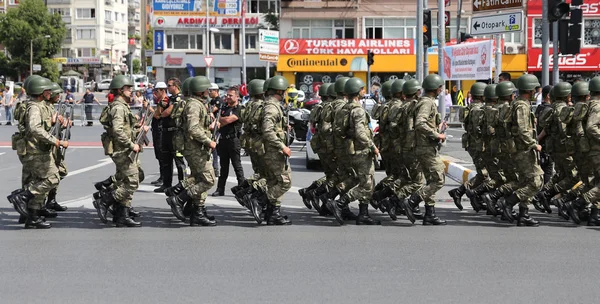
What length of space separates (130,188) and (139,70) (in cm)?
9885

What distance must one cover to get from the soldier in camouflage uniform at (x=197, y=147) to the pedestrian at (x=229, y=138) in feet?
8.45

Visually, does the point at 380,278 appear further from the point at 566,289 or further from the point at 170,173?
the point at 170,173

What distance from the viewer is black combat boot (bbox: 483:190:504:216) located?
10.6m

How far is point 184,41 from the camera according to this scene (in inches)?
2427

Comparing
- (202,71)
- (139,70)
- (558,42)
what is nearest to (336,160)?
(558,42)

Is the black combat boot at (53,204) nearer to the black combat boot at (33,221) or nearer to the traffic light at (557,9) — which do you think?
the black combat boot at (33,221)

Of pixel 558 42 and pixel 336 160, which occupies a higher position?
pixel 558 42

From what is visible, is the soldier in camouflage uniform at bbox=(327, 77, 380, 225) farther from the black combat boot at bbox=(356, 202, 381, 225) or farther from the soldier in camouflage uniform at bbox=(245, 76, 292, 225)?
the soldier in camouflage uniform at bbox=(245, 76, 292, 225)

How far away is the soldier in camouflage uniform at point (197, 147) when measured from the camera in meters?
9.83

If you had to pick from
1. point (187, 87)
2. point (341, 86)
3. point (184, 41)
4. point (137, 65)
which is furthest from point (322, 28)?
point (137, 65)

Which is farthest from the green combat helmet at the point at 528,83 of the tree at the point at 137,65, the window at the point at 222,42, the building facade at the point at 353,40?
the tree at the point at 137,65

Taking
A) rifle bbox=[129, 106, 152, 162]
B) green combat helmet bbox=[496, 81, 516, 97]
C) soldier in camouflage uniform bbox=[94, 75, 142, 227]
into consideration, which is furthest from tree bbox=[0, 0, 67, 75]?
green combat helmet bbox=[496, 81, 516, 97]

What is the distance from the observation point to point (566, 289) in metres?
6.77

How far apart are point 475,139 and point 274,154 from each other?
9.20ft
